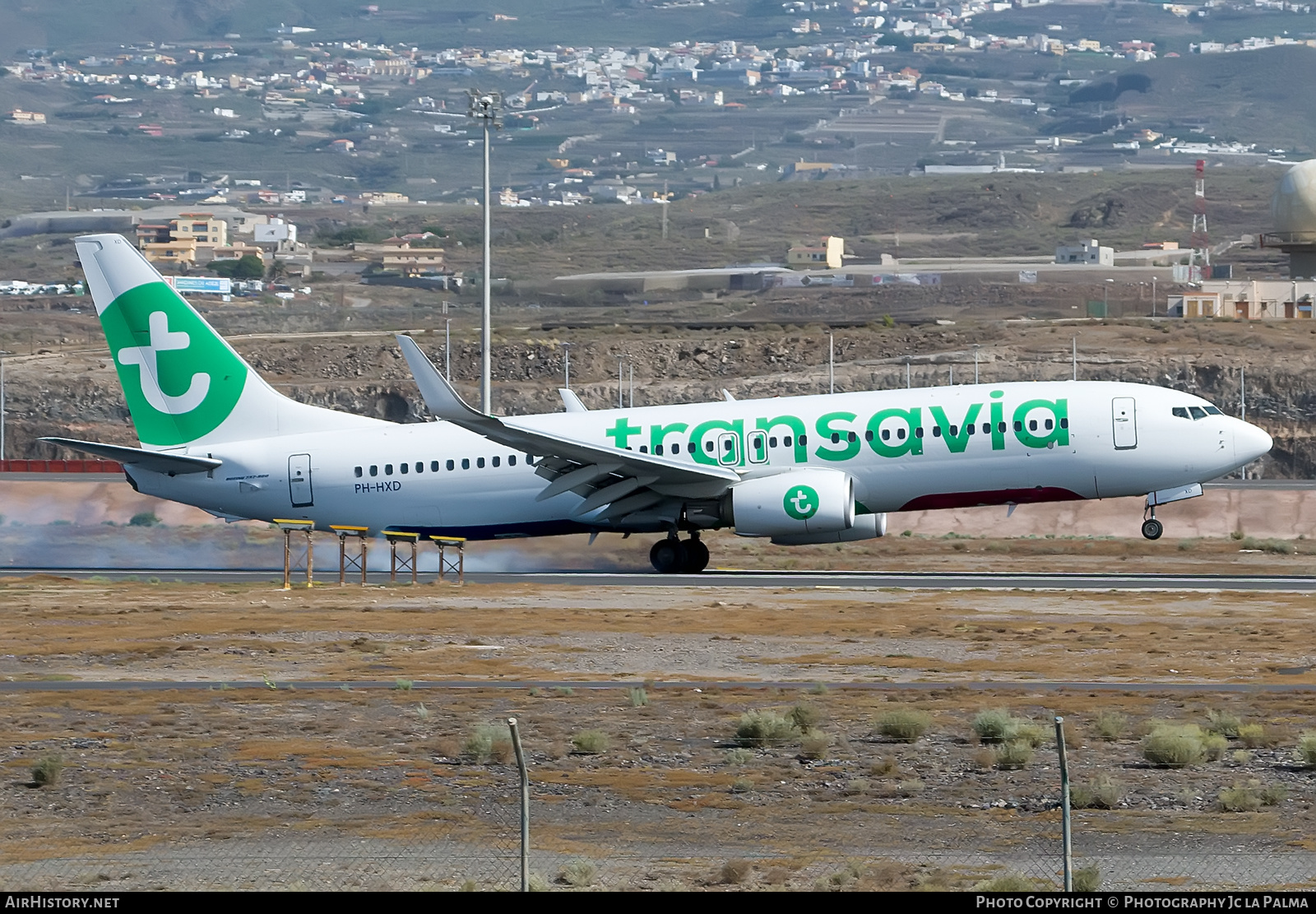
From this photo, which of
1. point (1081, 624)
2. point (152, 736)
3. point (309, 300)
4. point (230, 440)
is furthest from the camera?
point (309, 300)

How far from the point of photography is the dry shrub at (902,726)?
21.1 m

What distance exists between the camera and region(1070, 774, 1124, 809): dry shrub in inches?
698

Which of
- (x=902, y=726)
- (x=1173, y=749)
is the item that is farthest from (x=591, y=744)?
(x=1173, y=749)

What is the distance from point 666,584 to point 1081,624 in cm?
1114

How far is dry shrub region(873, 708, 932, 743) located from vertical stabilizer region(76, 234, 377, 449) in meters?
25.5

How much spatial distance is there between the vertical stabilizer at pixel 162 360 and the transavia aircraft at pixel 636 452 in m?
0.04

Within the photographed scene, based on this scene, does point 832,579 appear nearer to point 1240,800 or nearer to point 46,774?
point 1240,800

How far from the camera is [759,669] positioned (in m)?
27.0

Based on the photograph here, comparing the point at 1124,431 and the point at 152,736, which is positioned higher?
the point at 1124,431

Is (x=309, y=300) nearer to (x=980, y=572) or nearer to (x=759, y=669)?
(x=980, y=572)

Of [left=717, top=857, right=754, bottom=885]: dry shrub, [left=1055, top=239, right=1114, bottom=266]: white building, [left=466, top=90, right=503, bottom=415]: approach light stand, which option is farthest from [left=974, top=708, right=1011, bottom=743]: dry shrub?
[left=1055, top=239, right=1114, bottom=266]: white building

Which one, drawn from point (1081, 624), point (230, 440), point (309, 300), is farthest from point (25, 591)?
point (309, 300)

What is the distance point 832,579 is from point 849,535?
157cm

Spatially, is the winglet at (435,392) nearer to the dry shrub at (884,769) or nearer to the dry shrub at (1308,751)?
the dry shrub at (884,769)
